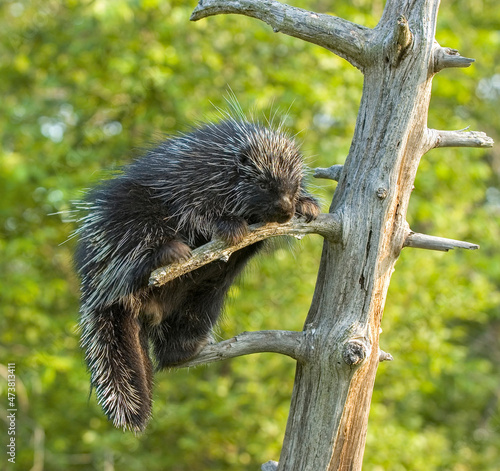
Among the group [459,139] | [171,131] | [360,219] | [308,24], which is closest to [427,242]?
[360,219]

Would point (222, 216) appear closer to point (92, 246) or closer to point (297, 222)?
point (297, 222)

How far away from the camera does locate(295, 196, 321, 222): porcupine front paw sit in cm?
237

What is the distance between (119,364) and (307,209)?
979 mm

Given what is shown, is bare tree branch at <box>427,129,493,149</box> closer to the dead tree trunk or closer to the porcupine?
the dead tree trunk

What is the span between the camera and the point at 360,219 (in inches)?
91.2

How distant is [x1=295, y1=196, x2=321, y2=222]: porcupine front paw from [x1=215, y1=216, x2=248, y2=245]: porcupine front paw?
0.83 ft

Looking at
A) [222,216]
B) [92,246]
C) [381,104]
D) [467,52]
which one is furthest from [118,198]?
[467,52]

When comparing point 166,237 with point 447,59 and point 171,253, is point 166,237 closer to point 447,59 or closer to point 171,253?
point 171,253

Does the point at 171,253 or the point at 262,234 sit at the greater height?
the point at 262,234

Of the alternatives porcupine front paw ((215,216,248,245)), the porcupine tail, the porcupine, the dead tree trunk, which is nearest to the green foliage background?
the porcupine

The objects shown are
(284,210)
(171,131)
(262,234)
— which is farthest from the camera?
(171,131)

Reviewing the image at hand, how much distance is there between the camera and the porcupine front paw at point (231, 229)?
2236mm

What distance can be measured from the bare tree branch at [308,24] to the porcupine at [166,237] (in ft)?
1.69

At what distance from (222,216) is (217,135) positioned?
1.61ft
